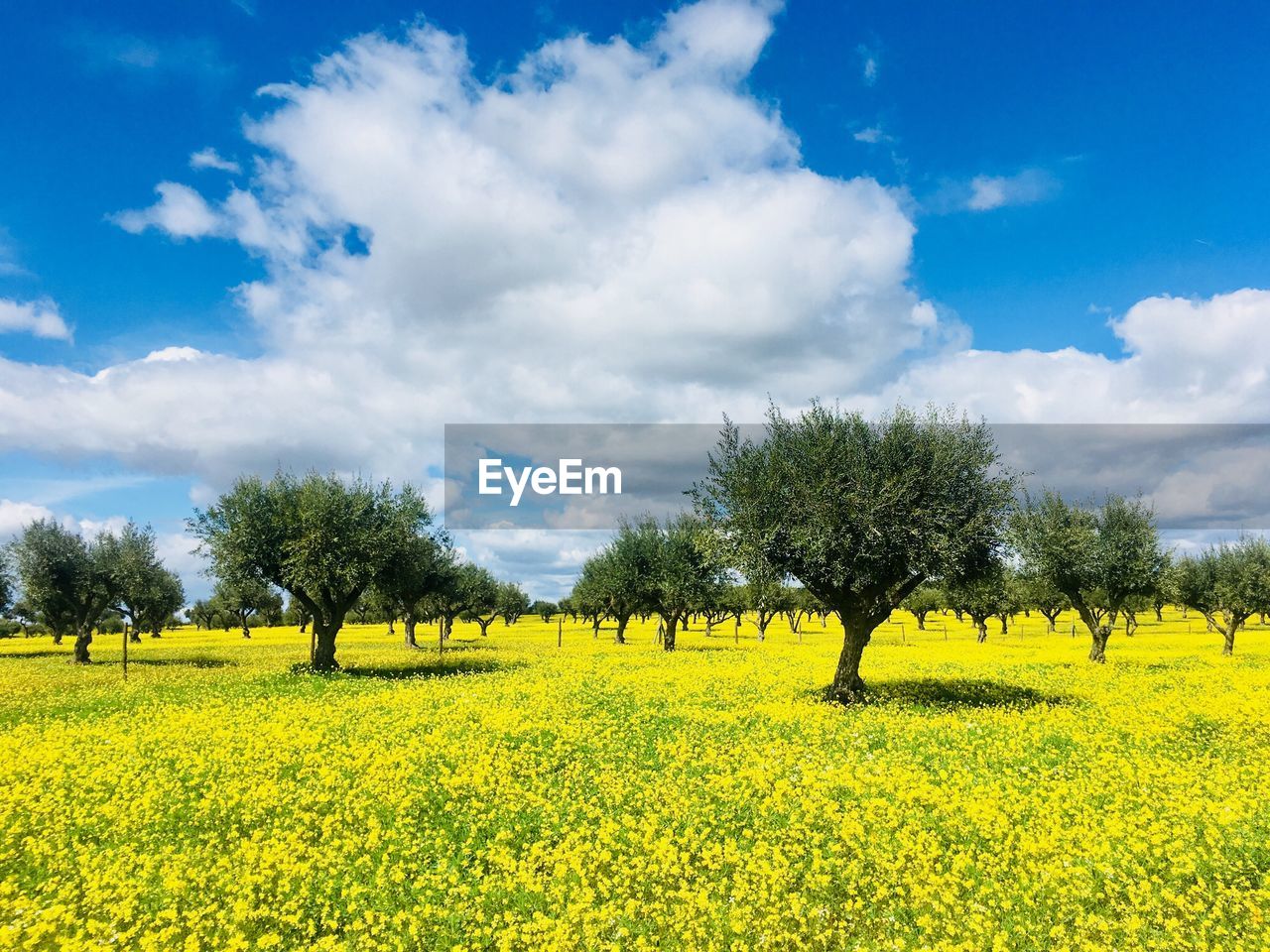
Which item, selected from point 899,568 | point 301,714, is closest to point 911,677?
point 899,568

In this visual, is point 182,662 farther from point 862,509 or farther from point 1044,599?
point 1044,599

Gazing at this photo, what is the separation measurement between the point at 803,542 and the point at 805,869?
46.2ft

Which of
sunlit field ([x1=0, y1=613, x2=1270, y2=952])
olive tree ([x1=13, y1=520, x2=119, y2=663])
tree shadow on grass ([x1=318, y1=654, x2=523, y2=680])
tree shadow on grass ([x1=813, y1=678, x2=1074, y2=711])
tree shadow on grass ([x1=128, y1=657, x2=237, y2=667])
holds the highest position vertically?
olive tree ([x1=13, y1=520, x2=119, y2=663])

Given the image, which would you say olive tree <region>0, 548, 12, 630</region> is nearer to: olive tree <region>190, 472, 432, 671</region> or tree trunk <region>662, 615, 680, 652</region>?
olive tree <region>190, 472, 432, 671</region>

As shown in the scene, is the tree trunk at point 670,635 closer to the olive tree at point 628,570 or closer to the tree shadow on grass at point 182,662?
the olive tree at point 628,570

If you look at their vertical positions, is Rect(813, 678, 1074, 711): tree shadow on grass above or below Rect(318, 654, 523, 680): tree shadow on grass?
above

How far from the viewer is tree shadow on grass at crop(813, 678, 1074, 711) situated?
24.9 m

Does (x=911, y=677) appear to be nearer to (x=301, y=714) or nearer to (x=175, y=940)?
(x=301, y=714)

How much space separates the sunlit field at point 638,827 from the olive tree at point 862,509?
179 inches

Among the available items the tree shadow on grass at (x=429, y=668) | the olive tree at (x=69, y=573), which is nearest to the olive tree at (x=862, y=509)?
the tree shadow on grass at (x=429, y=668)

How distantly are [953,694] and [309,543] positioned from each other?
30708 mm

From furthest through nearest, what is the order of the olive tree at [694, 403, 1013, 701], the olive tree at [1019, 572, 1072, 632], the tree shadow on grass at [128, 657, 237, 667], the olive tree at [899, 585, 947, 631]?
the olive tree at [899, 585, 947, 631] < the olive tree at [1019, 572, 1072, 632] < the tree shadow on grass at [128, 657, 237, 667] < the olive tree at [694, 403, 1013, 701]

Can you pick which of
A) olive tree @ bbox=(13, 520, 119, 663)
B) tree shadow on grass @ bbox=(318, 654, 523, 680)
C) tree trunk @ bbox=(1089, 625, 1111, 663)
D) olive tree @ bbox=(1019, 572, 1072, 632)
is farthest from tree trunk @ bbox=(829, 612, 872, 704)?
olive tree @ bbox=(1019, 572, 1072, 632)

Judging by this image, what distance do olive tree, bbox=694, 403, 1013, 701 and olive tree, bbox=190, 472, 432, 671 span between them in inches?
795
